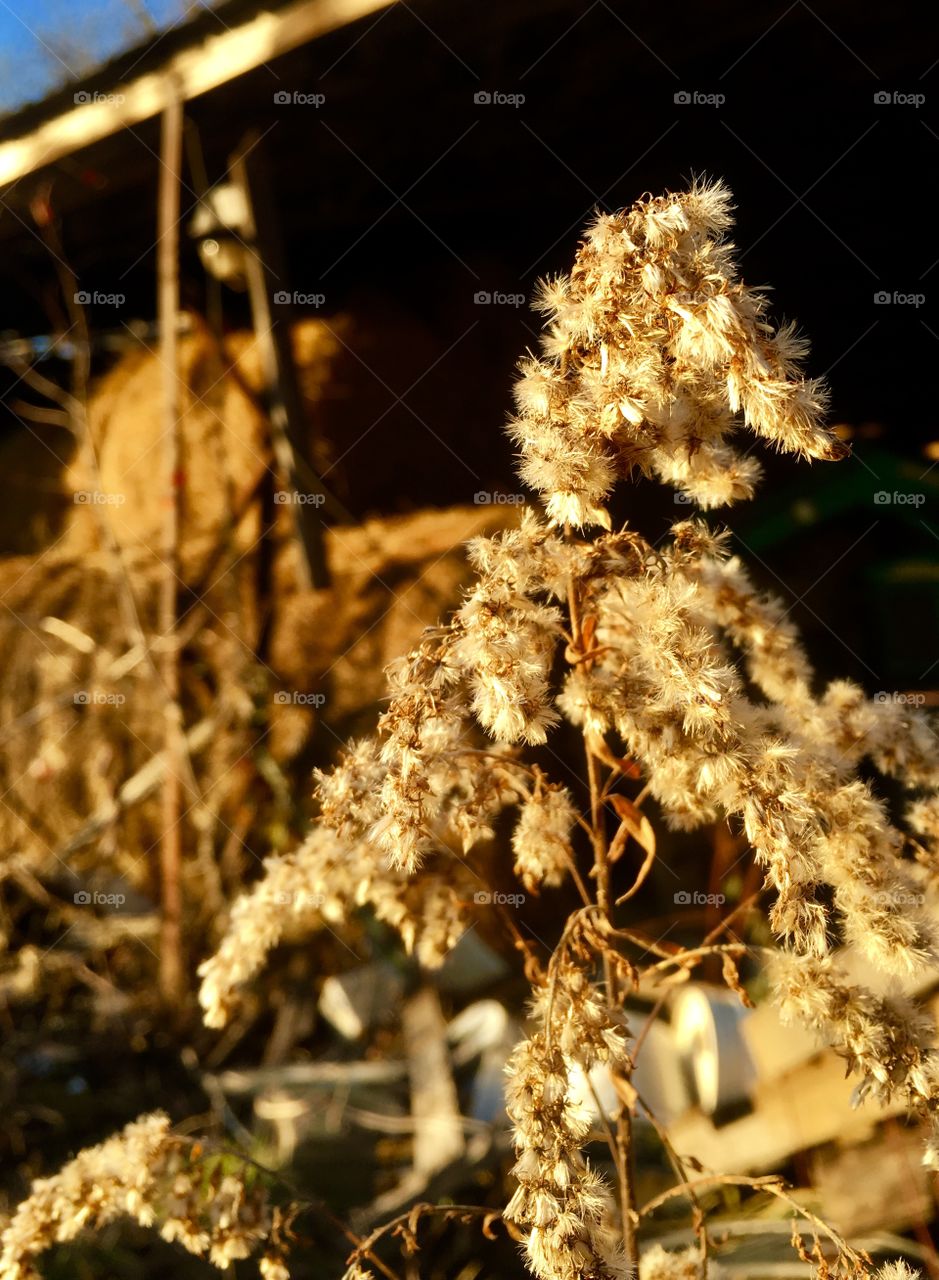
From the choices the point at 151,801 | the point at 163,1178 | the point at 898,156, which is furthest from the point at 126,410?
the point at 163,1178

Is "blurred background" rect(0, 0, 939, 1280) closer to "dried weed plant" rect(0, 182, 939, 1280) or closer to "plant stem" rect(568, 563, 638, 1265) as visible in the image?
"plant stem" rect(568, 563, 638, 1265)

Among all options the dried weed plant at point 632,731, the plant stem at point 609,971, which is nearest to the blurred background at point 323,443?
the plant stem at point 609,971

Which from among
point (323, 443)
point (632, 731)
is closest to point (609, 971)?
point (632, 731)

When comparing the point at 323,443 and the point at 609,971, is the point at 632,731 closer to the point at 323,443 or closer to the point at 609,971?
the point at 609,971

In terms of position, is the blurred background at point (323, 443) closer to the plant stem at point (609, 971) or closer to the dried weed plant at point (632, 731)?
the plant stem at point (609, 971)

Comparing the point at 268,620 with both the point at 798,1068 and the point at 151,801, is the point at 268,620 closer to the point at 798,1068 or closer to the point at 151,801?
the point at 151,801

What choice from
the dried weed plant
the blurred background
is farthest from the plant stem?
the blurred background

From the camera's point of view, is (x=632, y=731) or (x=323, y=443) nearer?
(x=632, y=731)
